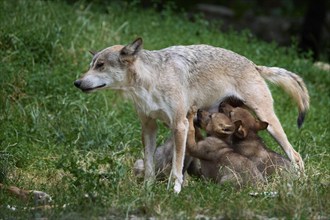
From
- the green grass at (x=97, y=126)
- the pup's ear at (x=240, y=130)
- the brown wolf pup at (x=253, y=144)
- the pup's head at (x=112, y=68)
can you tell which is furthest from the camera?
the pup's ear at (x=240, y=130)

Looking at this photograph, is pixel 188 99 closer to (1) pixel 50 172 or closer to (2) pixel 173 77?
(2) pixel 173 77

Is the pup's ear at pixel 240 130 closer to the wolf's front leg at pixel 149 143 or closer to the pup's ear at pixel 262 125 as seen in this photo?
the pup's ear at pixel 262 125

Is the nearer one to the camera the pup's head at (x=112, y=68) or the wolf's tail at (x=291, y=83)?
the pup's head at (x=112, y=68)

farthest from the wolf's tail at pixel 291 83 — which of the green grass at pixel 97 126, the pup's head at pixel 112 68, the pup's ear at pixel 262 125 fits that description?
the pup's head at pixel 112 68

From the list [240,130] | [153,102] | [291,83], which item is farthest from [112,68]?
[291,83]

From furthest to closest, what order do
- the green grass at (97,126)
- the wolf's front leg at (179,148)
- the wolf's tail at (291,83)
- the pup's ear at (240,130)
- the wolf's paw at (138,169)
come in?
the wolf's tail at (291,83), the wolf's paw at (138,169), the pup's ear at (240,130), the wolf's front leg at (179,148), the green grass at (97,126)

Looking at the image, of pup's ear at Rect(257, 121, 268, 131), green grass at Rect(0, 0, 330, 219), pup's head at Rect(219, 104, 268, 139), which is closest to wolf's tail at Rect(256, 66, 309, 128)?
green grass at Rect(0, 0, 330, 219)

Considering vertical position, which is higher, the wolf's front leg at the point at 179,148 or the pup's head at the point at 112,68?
the pup's head at the point at 112,68

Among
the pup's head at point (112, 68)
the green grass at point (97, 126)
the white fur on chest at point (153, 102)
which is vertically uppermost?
the pup's head at point (112, 68)

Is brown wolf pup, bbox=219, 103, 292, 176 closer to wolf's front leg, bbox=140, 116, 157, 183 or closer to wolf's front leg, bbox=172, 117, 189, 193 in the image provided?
wolf's front leg, bbox=172, 117, 189, 193

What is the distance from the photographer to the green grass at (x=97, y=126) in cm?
783

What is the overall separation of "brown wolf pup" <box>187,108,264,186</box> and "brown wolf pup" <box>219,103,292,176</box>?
0.10 m

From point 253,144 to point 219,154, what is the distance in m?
0.43

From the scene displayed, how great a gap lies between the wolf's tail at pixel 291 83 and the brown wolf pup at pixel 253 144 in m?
0.74
